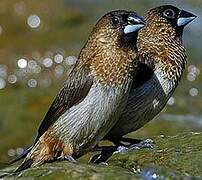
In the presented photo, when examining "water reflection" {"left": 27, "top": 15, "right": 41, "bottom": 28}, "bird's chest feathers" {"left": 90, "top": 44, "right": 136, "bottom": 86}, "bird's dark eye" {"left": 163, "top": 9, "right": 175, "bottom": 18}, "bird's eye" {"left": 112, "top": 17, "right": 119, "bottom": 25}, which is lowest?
"bird's chest feathers" {"left": 90, "top": 44, "right": 136, "bottom": 86}

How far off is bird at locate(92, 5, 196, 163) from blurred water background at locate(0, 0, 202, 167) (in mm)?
4007

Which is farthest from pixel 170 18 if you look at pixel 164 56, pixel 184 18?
pixel 164 56

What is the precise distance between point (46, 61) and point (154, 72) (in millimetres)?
8078

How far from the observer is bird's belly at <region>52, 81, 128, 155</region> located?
24.7ft

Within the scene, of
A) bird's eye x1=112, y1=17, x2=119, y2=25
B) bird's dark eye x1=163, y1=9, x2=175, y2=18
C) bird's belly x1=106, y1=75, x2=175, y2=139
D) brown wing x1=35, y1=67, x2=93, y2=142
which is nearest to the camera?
brown wing x1=35, y1=67, x2=93, y2=142

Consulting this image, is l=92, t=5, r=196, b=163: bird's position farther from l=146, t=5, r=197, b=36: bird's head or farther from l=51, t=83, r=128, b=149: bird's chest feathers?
l=51, t=83, r=128, b=149: bird's chest feathers

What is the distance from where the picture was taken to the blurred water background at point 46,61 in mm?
13484

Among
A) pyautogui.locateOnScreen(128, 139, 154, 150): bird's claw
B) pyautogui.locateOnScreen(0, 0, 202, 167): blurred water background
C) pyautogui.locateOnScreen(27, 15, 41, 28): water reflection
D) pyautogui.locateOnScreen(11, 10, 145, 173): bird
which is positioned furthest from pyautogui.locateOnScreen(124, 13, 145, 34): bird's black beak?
pyautogui.locateOnScreen(27, 15, 41, 28): water reflection

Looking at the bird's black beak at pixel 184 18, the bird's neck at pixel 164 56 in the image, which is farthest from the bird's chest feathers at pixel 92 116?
the bird's black beak at pixel 184 18

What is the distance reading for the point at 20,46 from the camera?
1680 centimetres

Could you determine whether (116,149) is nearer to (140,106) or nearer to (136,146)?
(136,146)

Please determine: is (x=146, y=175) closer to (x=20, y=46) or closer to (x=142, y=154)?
(x=142, y=154)

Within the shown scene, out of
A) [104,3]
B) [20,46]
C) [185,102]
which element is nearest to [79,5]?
[104,3]

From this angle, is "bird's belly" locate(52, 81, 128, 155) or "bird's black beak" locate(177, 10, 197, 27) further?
"bird's black beak" locate(177, 10, 197, 27)
